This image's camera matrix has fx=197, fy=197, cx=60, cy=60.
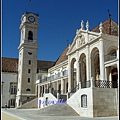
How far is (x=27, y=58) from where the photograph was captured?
45344 millimetres

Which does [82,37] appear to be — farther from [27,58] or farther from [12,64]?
[12,64]

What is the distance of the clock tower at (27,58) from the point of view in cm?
4375

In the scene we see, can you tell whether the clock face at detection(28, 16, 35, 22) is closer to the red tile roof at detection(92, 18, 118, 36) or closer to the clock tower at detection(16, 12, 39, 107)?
the clock tower at detection(16, 12, 39, 107)

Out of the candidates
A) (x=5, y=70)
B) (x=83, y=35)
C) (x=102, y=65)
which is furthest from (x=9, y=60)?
(x=102, y=65)

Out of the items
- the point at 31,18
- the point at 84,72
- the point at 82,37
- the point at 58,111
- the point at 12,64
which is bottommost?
the point at 58,111

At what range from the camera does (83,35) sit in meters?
26.9

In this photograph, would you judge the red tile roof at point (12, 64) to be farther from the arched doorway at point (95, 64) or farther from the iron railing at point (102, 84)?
the iron railing at point (102, 84)

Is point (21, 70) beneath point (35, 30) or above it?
beneath

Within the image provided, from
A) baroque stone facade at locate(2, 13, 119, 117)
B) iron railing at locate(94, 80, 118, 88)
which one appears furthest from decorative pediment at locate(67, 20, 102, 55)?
iron railing at locate(94, 80, 118, 88)

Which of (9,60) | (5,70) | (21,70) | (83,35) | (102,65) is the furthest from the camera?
(9,60)

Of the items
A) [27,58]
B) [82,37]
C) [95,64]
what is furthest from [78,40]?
[27,58]

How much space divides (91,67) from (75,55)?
466 centimetres

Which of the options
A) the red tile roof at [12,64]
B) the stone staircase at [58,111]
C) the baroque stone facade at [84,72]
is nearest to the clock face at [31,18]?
the baroque stone facade at [84,72]

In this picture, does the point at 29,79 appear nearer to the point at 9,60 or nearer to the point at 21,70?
the point at 21,70
